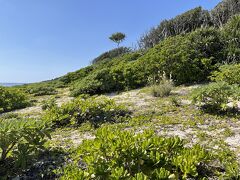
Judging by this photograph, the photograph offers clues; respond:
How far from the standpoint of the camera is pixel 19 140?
3234 millimetres

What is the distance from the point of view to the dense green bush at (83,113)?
5.42m

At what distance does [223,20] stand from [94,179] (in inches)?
792

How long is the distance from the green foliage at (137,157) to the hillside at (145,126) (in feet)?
0.03

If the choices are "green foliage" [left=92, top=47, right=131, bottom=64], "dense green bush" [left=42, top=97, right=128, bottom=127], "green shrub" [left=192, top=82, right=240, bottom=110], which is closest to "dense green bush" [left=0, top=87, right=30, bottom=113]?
"dense green bush" [left=42, top=97, right=128, bottom=127]

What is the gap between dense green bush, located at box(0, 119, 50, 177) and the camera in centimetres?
300

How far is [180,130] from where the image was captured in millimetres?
4453

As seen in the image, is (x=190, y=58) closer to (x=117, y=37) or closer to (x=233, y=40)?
(x=233, y=40)

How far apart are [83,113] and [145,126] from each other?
1.60 metres

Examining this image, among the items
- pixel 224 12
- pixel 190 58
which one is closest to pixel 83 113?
pixel 190 58

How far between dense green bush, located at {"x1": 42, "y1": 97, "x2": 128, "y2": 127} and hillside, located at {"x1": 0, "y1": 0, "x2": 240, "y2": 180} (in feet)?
0.08

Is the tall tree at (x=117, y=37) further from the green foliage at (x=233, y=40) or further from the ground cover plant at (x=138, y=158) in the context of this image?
the ground cover plant at (x=138, y=158)

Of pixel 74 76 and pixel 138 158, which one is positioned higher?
pixel 74 76

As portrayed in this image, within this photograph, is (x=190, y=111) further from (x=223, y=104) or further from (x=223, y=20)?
(x=223, y=20)

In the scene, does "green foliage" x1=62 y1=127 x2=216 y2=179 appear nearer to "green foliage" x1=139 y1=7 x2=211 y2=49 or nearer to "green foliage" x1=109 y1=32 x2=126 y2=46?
"green foliage" x1=139 y1=7 x2=211 y2=49
